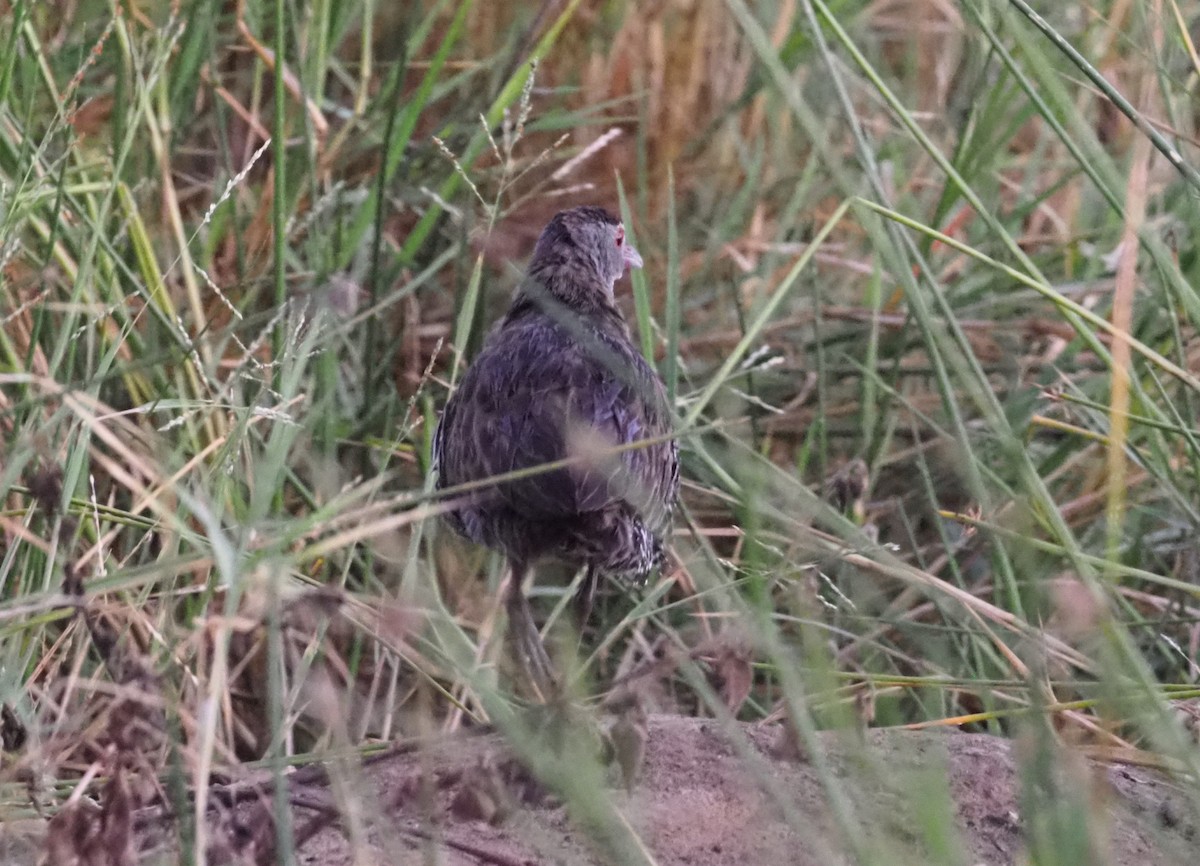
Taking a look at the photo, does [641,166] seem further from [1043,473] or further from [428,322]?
[1043,473]

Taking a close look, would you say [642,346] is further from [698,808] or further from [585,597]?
[698,808]

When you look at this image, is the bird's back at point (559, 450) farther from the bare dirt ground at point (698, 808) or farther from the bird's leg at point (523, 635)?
the bare dirt ground at point (698, 808)

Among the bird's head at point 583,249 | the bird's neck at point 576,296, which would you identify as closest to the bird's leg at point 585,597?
the bird's neck at point 576,296

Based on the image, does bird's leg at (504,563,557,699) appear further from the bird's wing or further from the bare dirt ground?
the bare dirt ground

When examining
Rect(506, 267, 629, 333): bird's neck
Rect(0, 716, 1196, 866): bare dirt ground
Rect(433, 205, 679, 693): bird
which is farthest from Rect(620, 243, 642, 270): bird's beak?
Rect(0, 716, 1196, 866): bare dirt ground

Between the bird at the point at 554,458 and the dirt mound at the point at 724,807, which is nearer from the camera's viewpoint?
the dirt mound at the point at 724,807

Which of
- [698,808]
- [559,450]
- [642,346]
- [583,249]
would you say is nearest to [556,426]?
[559,450]
